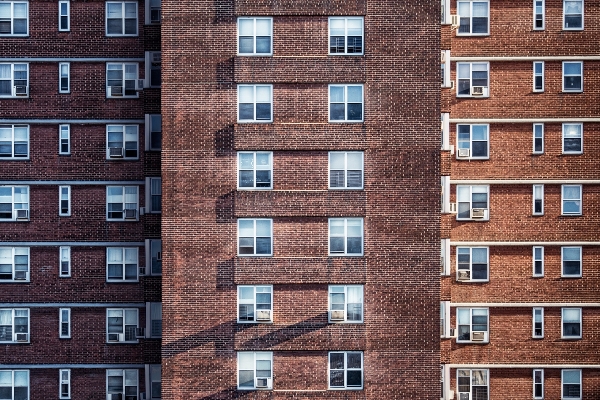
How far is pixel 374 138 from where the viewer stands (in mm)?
27766

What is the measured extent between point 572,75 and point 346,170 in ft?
37.5

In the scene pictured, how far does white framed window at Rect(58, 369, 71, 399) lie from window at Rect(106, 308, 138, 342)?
93.4 inches

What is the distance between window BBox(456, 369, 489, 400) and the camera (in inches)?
1212

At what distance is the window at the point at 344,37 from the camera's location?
2788 cm

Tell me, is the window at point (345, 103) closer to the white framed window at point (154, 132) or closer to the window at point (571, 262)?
the white framed window at point (154, 132)

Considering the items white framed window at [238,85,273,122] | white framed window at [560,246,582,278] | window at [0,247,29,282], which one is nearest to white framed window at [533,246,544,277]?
white framed window at [560,246,582,278]

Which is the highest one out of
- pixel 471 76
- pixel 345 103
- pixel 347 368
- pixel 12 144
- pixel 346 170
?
pixel 471 76

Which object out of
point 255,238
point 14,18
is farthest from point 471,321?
point 14,18

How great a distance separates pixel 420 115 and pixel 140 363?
52.9 feet

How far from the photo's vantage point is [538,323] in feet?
101

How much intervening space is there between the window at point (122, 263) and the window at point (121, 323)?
1409 millimetres

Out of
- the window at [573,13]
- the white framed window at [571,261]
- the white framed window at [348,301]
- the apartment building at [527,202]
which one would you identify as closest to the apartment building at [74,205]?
the white framed window at [348,301]

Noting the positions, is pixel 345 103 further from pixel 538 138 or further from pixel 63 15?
pixel 63 15

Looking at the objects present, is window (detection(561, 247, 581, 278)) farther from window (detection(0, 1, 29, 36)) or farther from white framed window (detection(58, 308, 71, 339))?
window (detection(0, 1, 29, 36))
